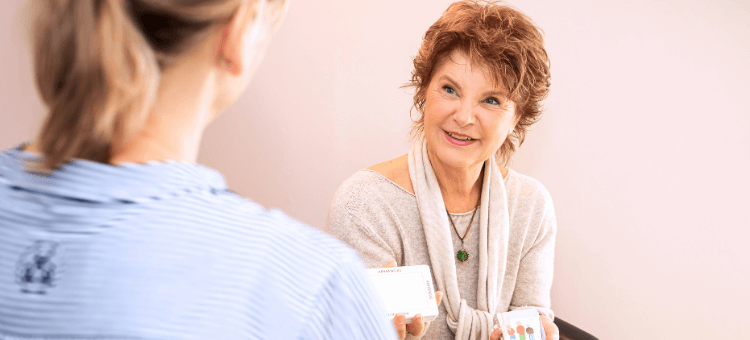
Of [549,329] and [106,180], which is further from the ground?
[106,180]

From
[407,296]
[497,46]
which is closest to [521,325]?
[407,296]

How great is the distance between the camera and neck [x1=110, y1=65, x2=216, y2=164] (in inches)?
15.8

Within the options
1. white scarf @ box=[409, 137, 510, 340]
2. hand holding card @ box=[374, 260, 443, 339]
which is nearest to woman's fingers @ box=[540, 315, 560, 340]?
white scarf @ box=[409, 137, 510, 340]

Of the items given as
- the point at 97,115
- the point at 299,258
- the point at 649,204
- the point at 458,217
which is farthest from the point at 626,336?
the point at 97,115

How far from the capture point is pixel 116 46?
0.36m

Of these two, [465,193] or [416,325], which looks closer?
[416,325]

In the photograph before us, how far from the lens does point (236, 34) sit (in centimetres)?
41

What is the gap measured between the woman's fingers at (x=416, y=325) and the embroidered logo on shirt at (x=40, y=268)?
88 cm

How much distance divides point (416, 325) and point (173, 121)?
2.82 ft

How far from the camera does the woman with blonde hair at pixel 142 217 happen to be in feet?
1.14

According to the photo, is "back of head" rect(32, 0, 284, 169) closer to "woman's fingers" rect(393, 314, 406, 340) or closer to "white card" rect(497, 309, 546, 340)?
"woman's fingers" rect(393, 314, 406, 340)

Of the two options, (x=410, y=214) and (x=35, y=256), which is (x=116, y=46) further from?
(x=410, y=214)

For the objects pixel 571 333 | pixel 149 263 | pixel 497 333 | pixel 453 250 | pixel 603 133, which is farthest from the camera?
pixel 603 133

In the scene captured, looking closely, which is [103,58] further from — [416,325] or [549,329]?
[549,329]
